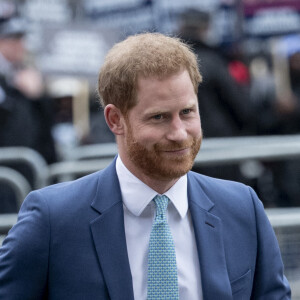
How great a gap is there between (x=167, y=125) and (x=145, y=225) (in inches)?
14.7

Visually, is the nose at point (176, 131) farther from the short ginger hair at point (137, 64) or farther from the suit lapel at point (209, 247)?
the suit lapel at point (209, 247)

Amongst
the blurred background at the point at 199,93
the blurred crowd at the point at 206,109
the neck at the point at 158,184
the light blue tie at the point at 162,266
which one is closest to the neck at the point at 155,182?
the neck at the point at 158,184

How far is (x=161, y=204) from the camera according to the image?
3002mm

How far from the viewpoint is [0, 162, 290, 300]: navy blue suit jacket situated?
114 inches

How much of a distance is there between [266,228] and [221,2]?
788 centimetres

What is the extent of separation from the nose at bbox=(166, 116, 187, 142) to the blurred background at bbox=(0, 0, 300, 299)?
280 centimetres

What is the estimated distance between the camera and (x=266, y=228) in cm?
312

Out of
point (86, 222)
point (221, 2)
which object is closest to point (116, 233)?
point (86, 222)

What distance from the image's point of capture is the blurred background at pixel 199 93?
7172mm

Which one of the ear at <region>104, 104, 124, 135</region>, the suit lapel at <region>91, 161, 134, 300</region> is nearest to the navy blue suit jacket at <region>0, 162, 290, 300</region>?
the suit lapel at <region>91, 161, 134, 300</region>

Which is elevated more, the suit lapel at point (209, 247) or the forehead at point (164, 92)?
the forehead at point (164, 92)

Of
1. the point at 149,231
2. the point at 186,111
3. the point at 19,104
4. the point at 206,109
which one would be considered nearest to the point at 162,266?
the point at 149,231

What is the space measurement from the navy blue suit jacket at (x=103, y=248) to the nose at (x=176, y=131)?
0.29 metres

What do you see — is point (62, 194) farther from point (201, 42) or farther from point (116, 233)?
point (201, 42)
